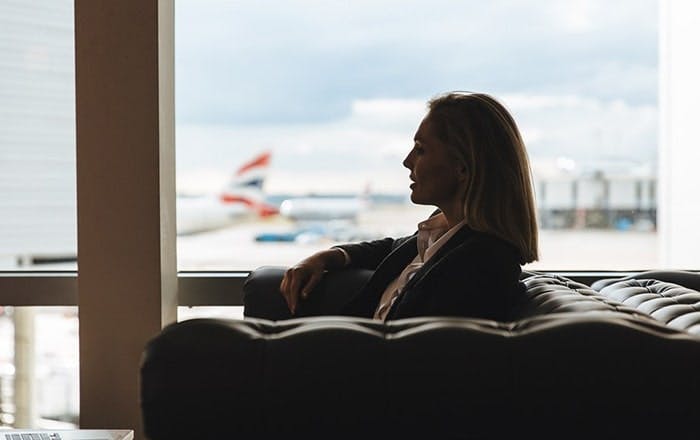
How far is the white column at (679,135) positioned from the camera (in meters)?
3.17

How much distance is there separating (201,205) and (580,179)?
4.69ft

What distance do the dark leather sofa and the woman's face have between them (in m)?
0.92

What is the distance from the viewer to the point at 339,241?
10.6 feet

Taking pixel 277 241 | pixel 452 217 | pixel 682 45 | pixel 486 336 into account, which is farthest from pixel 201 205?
pixel 486 336

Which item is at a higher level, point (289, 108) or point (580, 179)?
point (289, 108)

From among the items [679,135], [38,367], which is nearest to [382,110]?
[679,135]

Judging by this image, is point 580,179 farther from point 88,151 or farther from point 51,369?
point 51,369

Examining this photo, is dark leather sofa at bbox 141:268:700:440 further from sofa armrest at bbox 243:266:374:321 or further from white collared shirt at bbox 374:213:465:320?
Result: sofa armrest at bbox 243:266:374:321

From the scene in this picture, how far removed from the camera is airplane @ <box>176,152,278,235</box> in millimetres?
3158

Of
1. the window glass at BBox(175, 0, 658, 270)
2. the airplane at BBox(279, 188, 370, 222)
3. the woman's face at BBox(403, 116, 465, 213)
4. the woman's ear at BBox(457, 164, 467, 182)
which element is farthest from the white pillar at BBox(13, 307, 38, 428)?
the woman's ear at BBox(457, 164, 467, 182)

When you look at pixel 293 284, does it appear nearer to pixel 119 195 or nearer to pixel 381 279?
pixel 381 279

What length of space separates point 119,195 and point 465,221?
4.51 ft

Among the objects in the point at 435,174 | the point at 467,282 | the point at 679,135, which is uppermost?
the point at 679,135

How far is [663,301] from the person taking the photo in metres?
1.56
